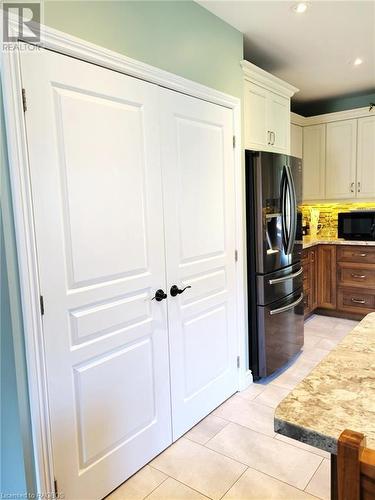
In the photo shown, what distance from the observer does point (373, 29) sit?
2656 mm

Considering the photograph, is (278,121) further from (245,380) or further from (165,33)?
(245,380)

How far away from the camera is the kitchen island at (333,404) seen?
0.79 meters

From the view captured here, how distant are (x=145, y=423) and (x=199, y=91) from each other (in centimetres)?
201

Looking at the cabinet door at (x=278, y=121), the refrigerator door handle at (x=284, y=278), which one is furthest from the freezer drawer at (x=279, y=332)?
the cabinet door at (x=278, y=121)

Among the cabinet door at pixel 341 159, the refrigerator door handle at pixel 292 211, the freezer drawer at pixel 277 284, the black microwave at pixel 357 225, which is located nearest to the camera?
the freezer drawer at pixel 277 284

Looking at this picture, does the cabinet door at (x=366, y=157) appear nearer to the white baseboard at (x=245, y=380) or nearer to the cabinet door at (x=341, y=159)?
the cabinet door at (x=341, y=159)

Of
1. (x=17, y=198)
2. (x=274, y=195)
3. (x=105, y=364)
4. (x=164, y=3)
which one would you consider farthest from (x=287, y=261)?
(x=17, y=198)

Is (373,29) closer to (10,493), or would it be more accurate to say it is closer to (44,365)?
(44,365)

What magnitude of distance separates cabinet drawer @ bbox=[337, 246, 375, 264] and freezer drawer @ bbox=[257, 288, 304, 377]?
4.12 feet

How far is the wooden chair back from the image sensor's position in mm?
546

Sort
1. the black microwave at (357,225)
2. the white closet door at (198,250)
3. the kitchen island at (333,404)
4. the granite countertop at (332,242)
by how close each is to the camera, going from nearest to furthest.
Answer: the kitchen island at (333,404) → the white closet door at (198,250) → the granite countertop at (332,242) → the black microwave at (357,225)

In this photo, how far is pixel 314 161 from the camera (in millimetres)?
4695

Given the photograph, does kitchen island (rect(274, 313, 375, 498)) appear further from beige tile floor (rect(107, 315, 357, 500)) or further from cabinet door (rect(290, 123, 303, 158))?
cabinet door (rect(290, 123, 303, 158))

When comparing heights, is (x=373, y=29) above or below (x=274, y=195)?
above
